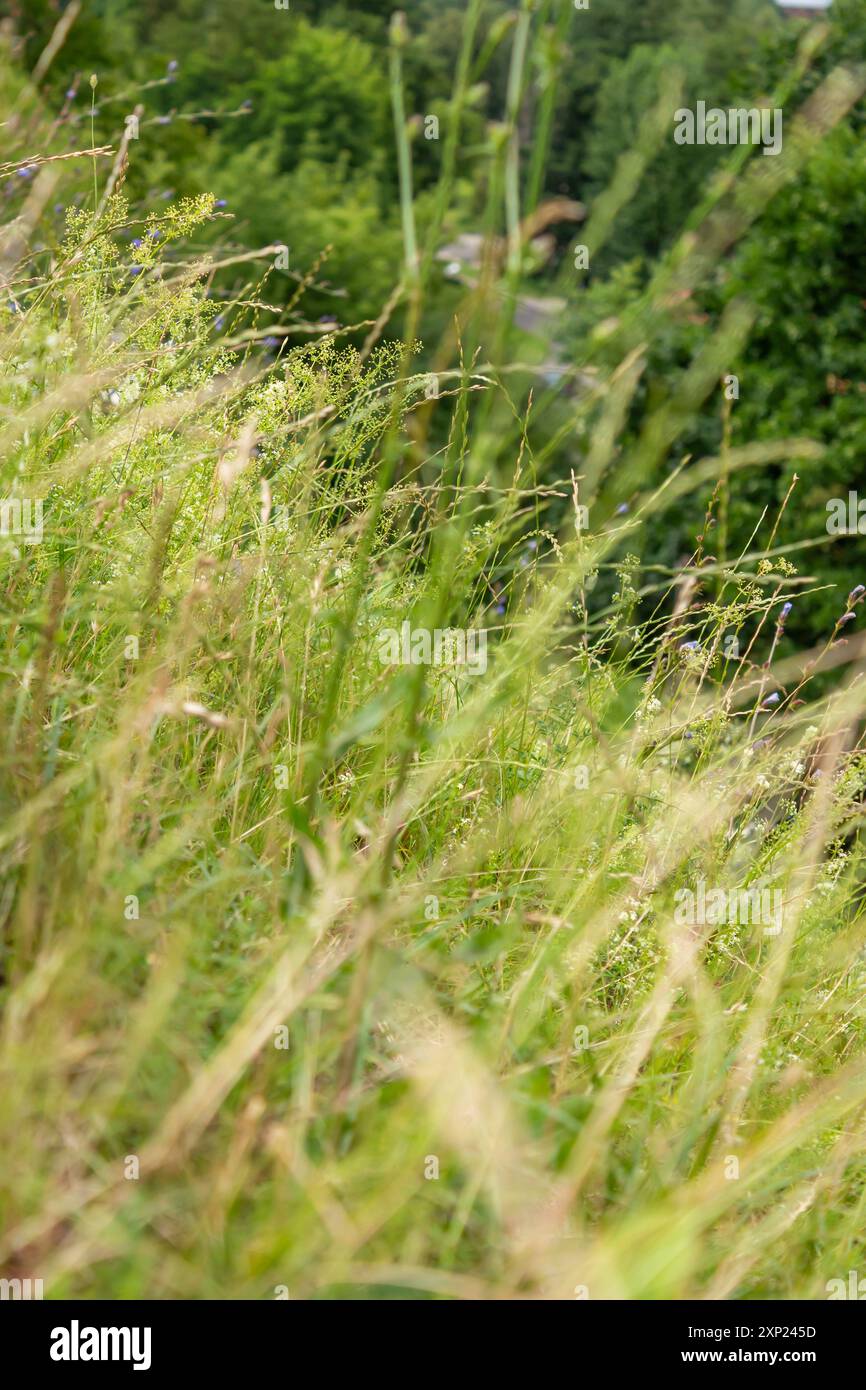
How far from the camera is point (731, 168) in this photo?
5.33 ft

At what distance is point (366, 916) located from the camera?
146 cm

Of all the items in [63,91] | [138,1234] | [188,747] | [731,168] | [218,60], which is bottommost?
[138,1234]

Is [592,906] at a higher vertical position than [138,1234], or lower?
higher

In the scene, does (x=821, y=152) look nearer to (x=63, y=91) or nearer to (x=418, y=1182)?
(x=63, y=91)

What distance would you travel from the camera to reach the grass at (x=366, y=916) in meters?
1.30

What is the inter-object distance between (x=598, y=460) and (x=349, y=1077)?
1.14 m

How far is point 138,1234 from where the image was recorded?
1.25 metres

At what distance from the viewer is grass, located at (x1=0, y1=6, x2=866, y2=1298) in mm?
1301

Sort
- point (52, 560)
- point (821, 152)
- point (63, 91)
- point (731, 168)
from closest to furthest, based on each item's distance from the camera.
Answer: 1. point (731, 168)
2. point (52, 560)
3. point (821, 152)
4. point (63, 91)

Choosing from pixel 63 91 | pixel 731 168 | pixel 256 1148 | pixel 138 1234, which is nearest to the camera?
pixel 138 1234

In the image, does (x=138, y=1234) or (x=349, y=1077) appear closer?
(x=138, y=1234)
